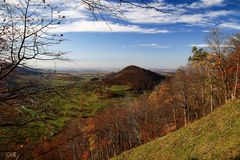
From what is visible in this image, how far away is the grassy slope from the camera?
17.7 m

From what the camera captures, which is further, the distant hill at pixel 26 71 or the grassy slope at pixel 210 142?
the grassy slope at pixel 210 142

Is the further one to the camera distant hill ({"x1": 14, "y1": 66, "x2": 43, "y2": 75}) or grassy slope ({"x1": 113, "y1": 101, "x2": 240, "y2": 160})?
grassy slope ({"x1": 113, "y1": 101, "x2": 240, "y2": 160})

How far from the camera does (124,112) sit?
69062 millimetres

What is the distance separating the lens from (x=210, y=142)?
21.1 meters

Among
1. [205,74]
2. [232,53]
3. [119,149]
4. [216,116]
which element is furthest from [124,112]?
[216,116]

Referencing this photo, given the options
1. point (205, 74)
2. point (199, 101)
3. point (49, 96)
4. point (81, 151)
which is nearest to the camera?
point (49, 96)

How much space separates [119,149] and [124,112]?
8693 millimetres

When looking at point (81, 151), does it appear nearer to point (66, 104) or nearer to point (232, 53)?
point (232, 53)

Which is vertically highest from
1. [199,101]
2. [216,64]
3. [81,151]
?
[216,64]

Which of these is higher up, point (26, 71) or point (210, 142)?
point (26, 71)

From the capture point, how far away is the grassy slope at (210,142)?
17.7m

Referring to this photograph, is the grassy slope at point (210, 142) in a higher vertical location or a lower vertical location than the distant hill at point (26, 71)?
lower

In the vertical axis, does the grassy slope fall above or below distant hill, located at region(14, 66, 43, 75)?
below

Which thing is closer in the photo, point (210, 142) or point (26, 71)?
point (26, 71)
